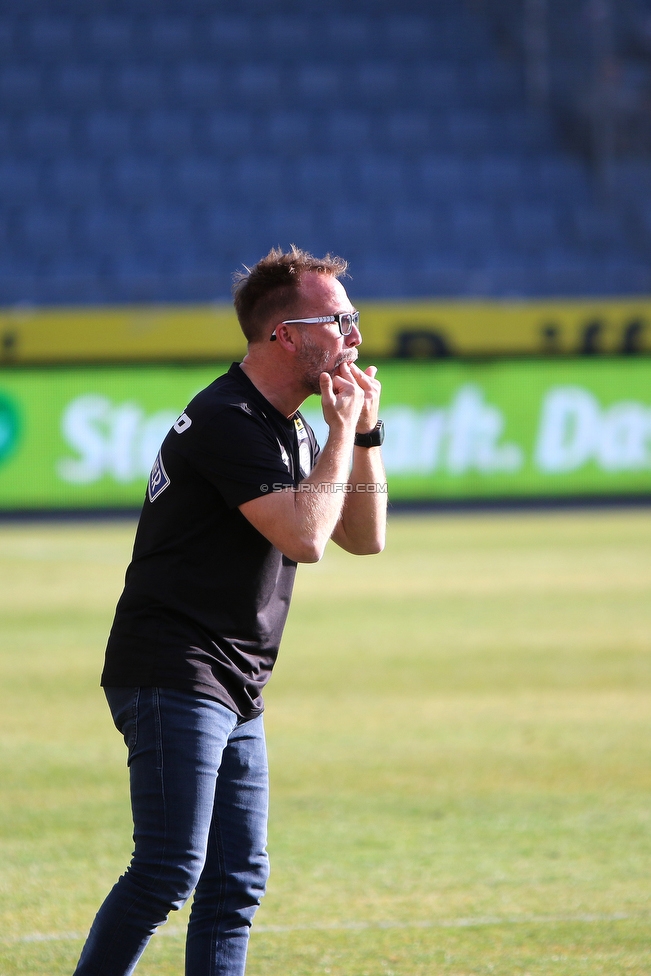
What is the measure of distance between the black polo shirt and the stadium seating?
69.9 feet

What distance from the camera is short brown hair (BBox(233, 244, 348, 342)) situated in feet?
11.8

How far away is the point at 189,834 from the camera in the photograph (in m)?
3.31

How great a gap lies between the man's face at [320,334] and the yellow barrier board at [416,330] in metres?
15.8

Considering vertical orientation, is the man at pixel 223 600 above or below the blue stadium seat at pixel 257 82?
below

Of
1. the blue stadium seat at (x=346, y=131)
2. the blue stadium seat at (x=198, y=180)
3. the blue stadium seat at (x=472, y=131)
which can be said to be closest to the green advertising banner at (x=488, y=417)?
the blue stadium seat at (x=198, y=180)

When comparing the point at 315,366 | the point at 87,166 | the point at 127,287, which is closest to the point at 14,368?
the point at 127,287

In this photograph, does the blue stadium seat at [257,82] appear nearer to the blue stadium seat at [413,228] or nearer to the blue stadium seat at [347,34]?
the blue stadium seat at [347,34]

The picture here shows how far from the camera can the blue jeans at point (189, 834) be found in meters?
3.31

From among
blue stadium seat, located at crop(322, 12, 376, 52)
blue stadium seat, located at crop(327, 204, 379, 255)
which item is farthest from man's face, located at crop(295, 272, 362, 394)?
blue stadium seat, located at crop(322, 12, 376, 52)

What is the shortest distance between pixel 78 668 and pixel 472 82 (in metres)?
22.4

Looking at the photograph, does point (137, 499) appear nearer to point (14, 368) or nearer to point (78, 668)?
point (14, 368)

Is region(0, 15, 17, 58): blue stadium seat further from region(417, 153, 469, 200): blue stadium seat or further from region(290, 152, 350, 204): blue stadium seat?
region(417, 153, 469, 200): blue stadium seat

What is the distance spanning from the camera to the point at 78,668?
9594mm

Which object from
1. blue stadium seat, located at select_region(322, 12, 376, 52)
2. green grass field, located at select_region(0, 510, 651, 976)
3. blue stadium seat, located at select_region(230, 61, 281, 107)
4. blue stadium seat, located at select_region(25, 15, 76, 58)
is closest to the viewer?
green grass field, located at select_region(0, 510, 651, 976)
